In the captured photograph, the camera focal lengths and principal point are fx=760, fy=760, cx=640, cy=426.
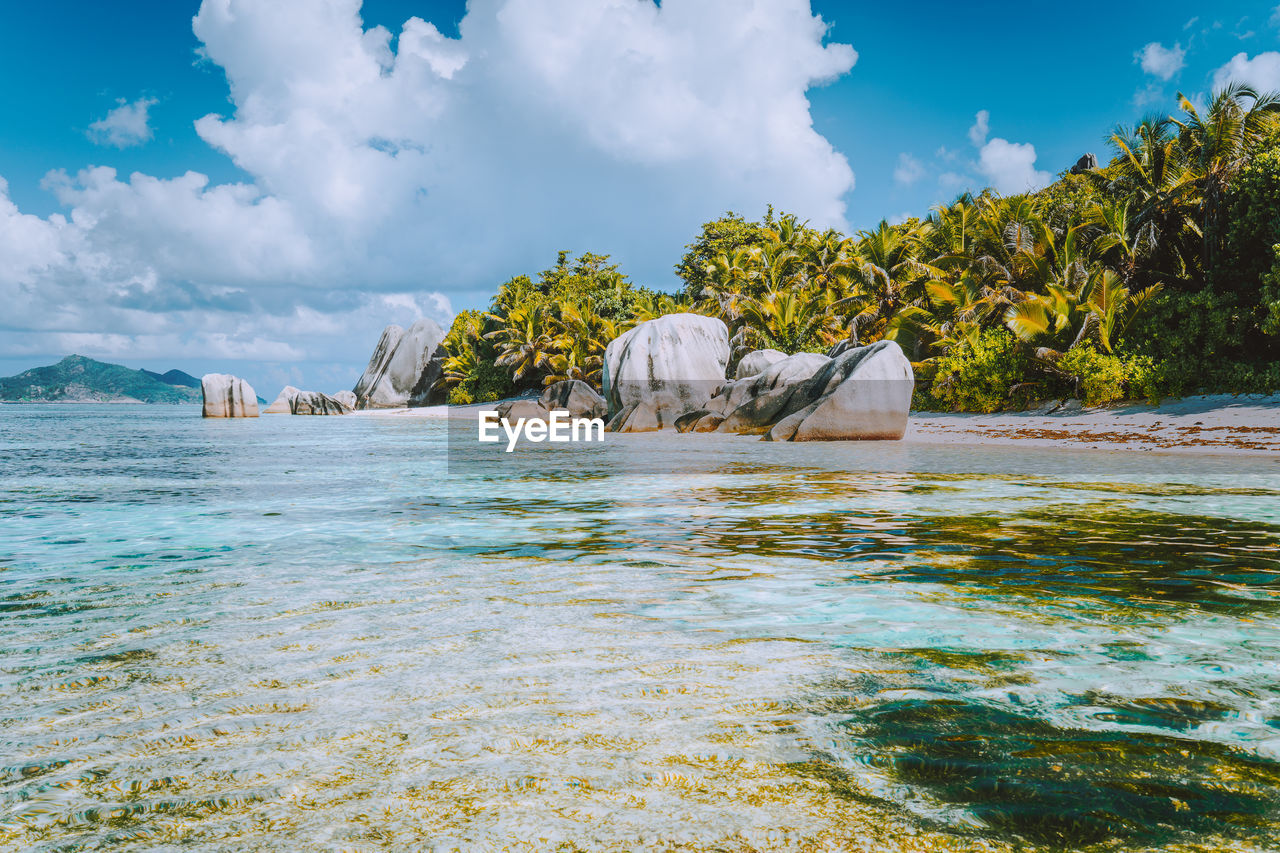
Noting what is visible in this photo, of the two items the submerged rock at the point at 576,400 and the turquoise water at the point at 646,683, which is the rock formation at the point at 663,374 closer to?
the submerged rock at the point at 576,400

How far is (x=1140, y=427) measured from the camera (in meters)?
17.2

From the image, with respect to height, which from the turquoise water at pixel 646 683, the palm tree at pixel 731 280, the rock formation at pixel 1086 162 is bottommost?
the turquoise water at pixel 646 683

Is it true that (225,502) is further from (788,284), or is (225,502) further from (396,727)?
(788,284)

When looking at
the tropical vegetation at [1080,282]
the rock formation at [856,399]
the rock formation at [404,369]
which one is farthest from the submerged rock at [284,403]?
the rock formation at [856,399]

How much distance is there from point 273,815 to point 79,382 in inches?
8255

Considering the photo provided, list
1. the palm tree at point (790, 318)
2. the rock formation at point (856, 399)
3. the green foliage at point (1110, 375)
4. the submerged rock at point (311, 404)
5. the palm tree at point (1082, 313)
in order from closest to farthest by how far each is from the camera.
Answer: the rock formation at point (856, 399) < the green foliage at point (1110, 375) < the palm tree at point (1082, 313) < the palm tree at point (790, 318) < the submerged rock at point (311, 404)

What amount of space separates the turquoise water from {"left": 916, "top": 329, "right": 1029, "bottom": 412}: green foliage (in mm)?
16517

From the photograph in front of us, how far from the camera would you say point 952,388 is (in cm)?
2388

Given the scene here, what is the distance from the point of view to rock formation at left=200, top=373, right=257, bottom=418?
41719 mm

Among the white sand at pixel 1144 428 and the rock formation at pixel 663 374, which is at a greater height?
the rock formation at pixel 663 374

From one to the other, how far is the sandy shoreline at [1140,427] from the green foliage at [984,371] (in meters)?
1.06

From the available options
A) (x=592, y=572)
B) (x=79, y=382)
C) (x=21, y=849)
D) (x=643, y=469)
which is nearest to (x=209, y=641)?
(x=21, y=849)

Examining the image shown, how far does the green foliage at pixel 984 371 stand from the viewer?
72.8 feet

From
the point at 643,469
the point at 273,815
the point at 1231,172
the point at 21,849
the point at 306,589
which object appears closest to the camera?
the point at 21,849
